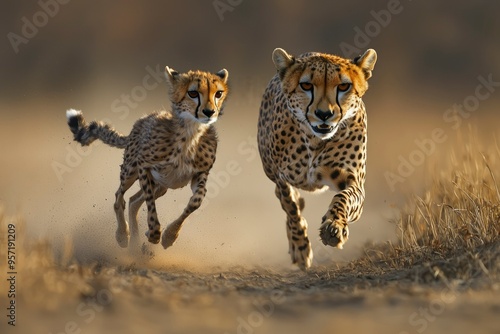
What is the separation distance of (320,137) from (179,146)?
1514 millimetres

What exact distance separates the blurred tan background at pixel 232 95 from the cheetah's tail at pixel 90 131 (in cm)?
55

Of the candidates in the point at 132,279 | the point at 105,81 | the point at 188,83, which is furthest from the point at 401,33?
the point at 132,279

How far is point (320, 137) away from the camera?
604cm

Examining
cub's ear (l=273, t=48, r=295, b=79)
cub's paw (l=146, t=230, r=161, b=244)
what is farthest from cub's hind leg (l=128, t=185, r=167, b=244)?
cub's ear (l=273, t=48, r=295, b=79)

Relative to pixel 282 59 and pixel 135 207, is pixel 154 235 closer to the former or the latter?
pixel 135 207

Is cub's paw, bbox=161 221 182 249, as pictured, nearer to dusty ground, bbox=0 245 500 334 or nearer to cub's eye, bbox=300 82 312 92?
cub's eye, bbox=300 82 312 92

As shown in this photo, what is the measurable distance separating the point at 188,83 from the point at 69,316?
3.11 meters

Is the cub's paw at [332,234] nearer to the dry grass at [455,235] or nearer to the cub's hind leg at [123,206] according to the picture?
the dry grass at [455,235]

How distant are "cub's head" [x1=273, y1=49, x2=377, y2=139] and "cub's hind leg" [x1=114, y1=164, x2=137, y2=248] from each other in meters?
1.76

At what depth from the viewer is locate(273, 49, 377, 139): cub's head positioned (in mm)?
5961

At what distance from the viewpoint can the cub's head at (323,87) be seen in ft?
19.6

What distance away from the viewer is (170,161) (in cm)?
→ 727

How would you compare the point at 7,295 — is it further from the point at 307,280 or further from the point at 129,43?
the point at 129,43

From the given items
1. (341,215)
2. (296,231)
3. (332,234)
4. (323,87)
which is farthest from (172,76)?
(332,234)
